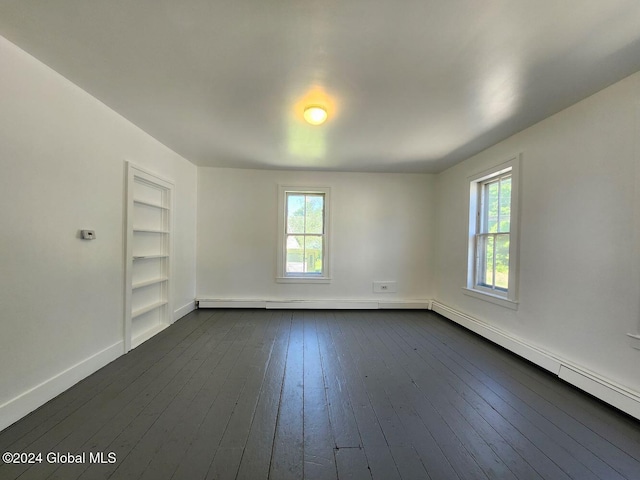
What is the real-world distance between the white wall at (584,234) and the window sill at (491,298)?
69mm

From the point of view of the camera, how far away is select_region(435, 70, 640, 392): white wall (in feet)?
6.34

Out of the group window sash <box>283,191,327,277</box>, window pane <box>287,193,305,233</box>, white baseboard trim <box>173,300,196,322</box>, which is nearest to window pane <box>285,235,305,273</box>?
window sash <box>283,191,327,277</box>

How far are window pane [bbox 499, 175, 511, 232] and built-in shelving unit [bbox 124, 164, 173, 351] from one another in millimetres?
4124

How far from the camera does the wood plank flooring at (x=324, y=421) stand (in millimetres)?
1412

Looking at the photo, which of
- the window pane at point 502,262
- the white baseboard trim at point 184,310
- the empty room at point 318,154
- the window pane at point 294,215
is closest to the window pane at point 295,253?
the window pane at point 294,215

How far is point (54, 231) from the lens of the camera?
200 cm

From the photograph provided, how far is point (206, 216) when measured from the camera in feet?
14.8

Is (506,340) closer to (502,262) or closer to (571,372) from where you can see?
(571,372)

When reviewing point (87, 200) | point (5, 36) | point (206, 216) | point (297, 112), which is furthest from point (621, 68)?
point (206, 216)

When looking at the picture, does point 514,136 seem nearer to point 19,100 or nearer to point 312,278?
point 312,278

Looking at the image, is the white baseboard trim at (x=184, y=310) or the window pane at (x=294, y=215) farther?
the window pane at (x=294, y=215)

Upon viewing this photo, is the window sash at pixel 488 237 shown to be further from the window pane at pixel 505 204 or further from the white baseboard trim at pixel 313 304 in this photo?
the white baseboard trim at pixel 313 304

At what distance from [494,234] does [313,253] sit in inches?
104

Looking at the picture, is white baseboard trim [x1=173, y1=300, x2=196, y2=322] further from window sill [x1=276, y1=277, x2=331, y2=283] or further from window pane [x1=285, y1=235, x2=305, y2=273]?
window pane [x1=285, y1=235, x2=305, y2=273]
